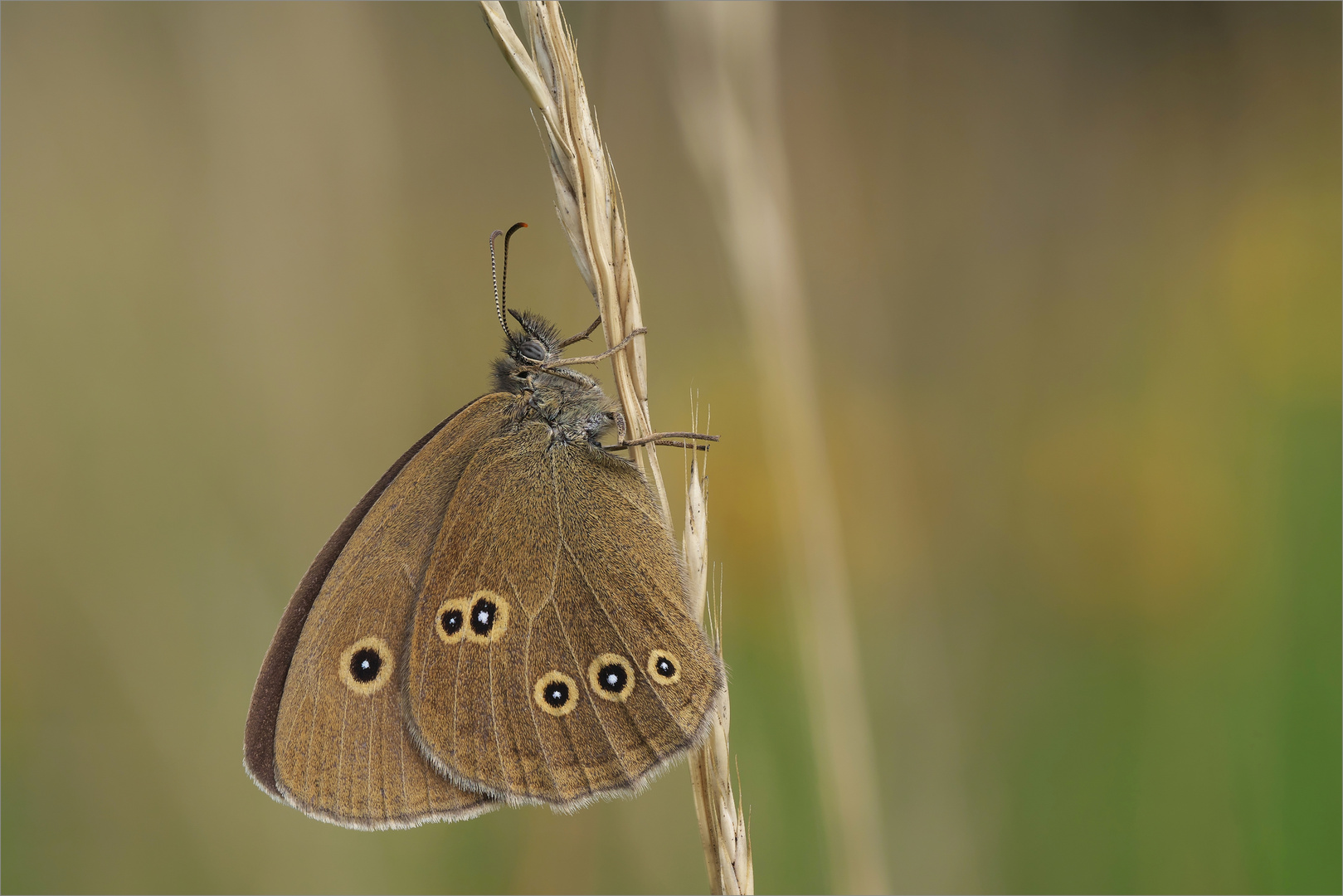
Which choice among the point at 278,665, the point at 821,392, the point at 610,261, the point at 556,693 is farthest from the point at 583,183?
the point at 821,392

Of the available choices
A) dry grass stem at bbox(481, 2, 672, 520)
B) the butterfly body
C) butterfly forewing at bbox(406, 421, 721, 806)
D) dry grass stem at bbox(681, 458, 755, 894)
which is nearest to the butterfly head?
the butterfly body

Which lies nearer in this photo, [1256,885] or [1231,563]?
[1256,885]

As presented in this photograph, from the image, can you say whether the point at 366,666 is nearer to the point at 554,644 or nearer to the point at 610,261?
the point at 554,644

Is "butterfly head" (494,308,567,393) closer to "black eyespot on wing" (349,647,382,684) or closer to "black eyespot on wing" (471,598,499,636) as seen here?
"black eyespot on wing" (471,598,499,636)

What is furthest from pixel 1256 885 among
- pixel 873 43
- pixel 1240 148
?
pixel 873 43

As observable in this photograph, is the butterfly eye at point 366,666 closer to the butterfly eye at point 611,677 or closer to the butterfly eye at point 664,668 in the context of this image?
the butterfly eye at point 611,677

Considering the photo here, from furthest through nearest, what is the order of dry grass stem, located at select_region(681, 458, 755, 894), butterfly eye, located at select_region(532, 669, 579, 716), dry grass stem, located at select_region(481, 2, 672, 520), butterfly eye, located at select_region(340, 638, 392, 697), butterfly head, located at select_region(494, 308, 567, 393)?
butterfly head, located at select_region(494, 308, 567, 393), butterfly eye, located at select_region(340, 638, 392, 697), butterfly eye, located at select_region(532, 669, 579, 716), dry grass stem, located at select_region(481, 2, 672, 520), dry grass stem, located at select_region(681, 458, 755, 894)

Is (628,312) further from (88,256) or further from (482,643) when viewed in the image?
(88,256)
